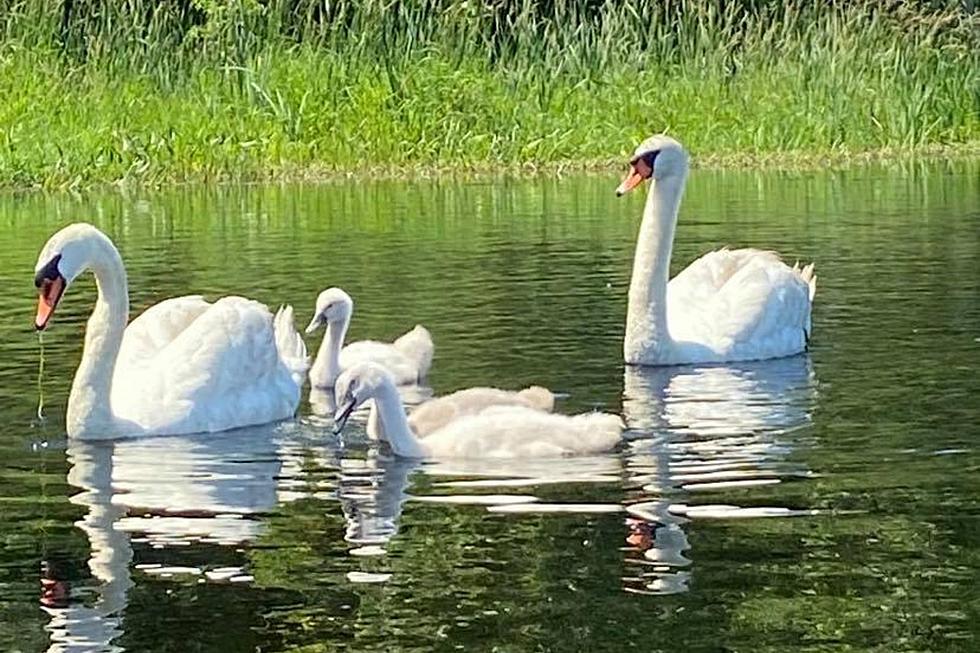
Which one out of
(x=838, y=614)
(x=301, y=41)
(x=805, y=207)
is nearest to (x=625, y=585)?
(x=838, y=614)

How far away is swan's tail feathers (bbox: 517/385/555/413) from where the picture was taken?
10719 mm

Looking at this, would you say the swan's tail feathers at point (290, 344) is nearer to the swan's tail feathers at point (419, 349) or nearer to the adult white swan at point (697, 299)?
the swan's tail feathers at point (419, 349)

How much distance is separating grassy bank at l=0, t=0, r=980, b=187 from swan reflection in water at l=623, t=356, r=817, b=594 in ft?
42.7

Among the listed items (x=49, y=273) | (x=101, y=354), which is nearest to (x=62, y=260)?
(x=49, y=273)

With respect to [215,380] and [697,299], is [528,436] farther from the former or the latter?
[697,299]

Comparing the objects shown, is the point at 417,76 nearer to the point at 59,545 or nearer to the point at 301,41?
the point at 301,41

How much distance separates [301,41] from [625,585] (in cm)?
2079

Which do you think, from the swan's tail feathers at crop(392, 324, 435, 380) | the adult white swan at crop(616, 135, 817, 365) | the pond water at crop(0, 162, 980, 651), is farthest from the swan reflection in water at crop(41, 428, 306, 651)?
the adult white swan at crop(616, 135, 817, 365)

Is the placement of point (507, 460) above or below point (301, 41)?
below

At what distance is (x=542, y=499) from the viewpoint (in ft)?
29.4

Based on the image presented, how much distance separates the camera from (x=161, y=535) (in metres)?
8.52

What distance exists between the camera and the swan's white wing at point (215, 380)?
35.9 ft

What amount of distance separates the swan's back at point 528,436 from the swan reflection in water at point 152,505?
683 millimetres

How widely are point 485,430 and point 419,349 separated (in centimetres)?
237
